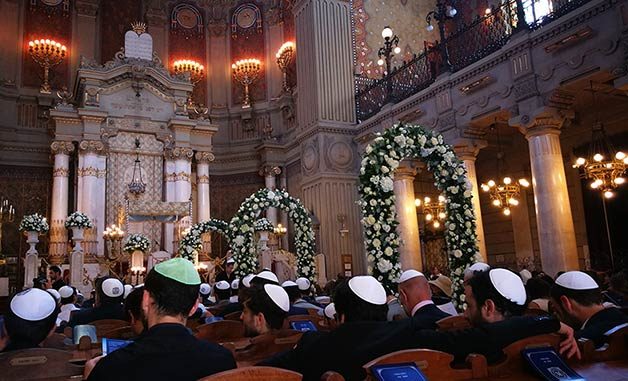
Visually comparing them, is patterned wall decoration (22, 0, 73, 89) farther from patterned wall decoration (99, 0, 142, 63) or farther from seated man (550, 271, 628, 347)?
seated man (550, 271, 628, 347)

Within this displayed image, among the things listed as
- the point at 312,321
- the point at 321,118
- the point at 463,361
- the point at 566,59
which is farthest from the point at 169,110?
the point at 463,361

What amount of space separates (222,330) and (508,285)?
113 inches

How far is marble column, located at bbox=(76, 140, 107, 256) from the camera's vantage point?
18.6 meters

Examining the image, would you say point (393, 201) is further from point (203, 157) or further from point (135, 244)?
point (203, 157)

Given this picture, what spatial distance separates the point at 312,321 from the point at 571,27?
28.4ft

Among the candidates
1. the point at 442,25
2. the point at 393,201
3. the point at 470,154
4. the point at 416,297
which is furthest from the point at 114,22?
the point at 416,297

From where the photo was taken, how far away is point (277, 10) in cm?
2384

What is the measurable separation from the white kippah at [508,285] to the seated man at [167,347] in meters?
2.04

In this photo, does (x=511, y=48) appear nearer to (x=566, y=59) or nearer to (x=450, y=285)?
(x=566, y=59)

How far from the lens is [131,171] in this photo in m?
20.0

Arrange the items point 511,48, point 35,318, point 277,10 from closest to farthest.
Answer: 1. point 35,318
2. point 511,48
3. point 277,10

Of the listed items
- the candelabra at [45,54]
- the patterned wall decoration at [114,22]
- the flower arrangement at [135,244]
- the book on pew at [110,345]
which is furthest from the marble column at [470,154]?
the candelabra at [45,54]

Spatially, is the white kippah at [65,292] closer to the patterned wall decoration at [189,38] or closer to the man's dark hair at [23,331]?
the man's dark hair at [23,331]

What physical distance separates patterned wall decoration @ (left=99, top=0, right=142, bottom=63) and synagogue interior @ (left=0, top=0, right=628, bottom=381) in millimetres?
90
